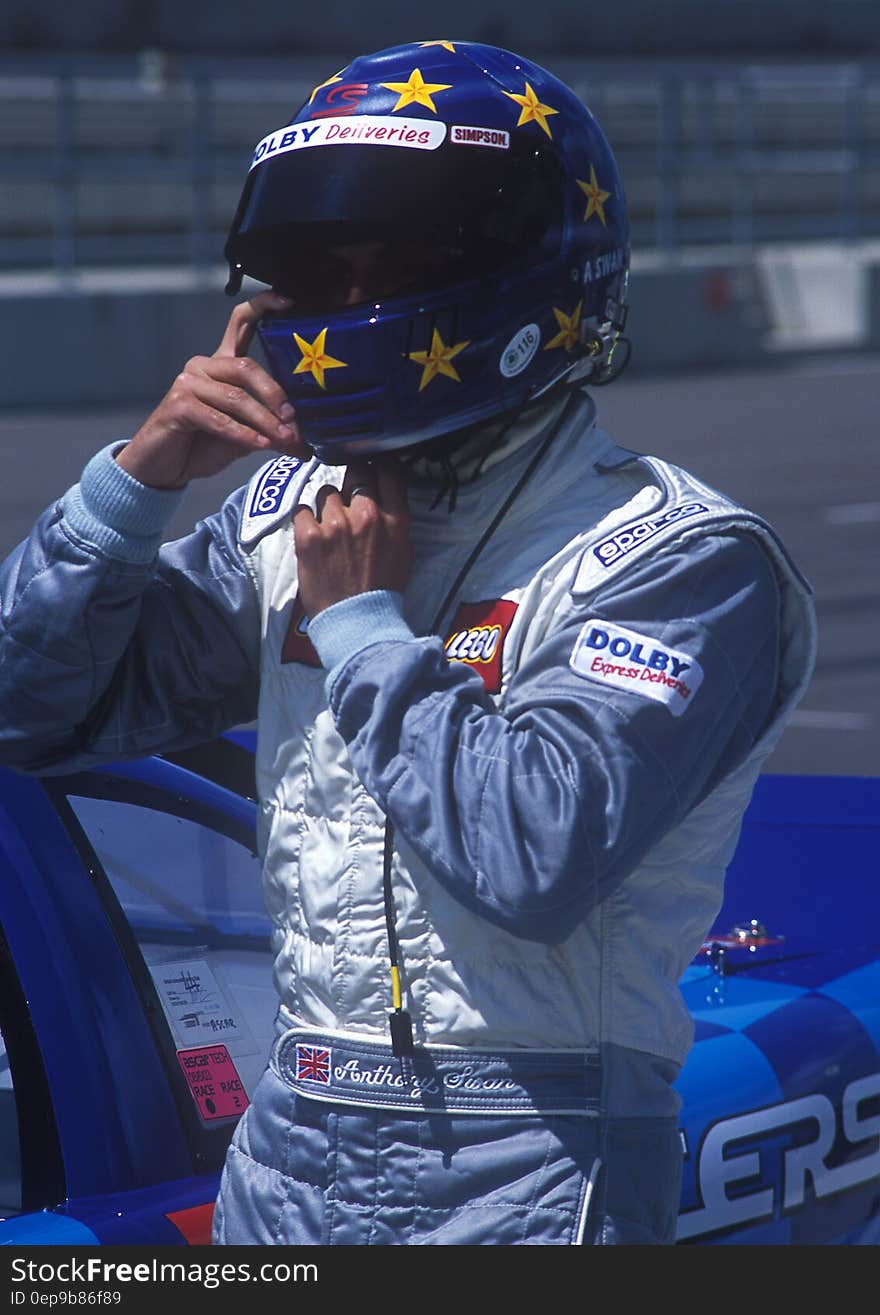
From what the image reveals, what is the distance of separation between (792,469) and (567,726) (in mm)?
11446

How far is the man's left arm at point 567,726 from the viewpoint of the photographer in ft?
5.50

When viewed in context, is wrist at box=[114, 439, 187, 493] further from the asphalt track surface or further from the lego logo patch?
the asphalt track surface

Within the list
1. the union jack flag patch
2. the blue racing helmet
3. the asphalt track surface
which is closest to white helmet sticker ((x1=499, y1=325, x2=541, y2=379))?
the blue racing helmet

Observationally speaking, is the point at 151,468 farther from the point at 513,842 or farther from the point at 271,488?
the point at 513,842

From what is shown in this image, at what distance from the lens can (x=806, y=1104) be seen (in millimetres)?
2641

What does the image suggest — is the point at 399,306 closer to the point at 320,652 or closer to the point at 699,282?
the point at 320,652

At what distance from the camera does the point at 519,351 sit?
Answer: 193 cm

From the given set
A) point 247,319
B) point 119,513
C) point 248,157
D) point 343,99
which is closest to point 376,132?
point 343,99

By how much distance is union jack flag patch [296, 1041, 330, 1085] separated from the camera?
1.80m

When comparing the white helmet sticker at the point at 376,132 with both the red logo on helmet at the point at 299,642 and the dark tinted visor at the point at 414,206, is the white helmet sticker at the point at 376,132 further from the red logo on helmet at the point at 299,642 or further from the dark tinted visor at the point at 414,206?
the red logo on helmet at the point at 299,642

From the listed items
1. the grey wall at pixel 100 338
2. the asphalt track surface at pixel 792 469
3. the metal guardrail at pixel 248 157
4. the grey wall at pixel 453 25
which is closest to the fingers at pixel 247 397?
the asphalt track surface at pixel 792 469

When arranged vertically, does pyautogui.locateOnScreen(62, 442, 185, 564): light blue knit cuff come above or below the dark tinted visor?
below

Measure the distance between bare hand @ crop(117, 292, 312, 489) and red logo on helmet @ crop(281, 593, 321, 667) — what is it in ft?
0.52

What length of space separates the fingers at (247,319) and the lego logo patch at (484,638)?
0.36m
